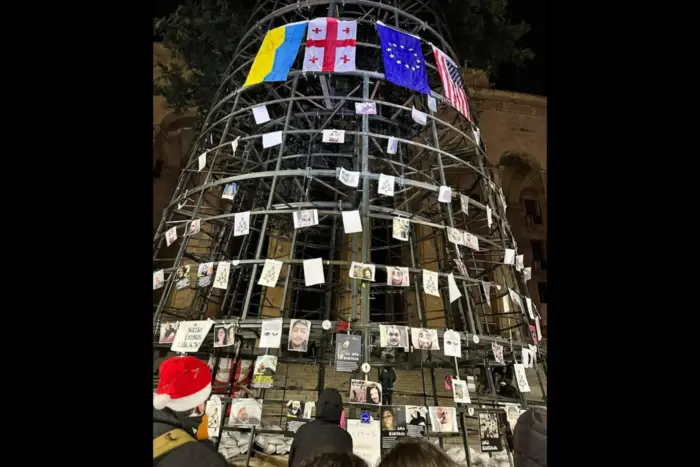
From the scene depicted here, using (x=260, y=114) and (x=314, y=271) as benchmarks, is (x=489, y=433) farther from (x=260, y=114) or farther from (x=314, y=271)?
(x=260, y=114)

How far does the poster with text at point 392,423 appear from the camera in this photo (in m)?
5.79

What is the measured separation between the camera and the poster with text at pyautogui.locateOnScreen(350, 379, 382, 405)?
18.6 feet

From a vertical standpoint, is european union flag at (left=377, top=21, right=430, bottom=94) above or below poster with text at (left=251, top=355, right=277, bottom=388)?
above

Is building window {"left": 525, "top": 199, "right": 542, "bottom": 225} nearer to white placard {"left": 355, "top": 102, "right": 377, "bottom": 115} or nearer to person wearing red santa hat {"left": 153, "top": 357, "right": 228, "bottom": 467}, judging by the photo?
white placard {"left": 355, "top": 102, "right": 377, "bottom": 115}

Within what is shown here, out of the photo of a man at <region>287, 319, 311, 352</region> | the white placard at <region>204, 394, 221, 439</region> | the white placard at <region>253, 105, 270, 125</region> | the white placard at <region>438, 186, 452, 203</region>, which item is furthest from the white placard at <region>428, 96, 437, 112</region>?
the white placard at <region>204, 394, 221, 439</region>

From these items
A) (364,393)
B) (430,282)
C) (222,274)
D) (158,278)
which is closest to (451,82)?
(430,282)

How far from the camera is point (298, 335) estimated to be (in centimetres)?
599

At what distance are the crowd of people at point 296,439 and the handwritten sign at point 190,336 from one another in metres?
2.14

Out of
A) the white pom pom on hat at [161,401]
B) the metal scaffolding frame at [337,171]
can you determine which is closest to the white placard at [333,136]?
the metal scaffolding frame at [337,171]

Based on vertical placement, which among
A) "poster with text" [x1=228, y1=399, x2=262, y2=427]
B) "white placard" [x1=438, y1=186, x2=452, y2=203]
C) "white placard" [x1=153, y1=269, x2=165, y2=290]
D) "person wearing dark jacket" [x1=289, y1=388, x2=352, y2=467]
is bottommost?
"poster with text" [x1=228, y1=399, x2=262, y2=427]

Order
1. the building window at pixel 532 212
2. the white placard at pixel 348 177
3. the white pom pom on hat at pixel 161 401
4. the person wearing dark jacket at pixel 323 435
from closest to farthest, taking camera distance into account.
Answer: the white pom pom on hat at pixel 161 401 < the person wearing dark jacket at pixel 323 435 < the white placard at pixel 348 177 < the building window at pixel 532 212

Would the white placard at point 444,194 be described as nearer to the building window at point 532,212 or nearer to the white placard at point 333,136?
the white placard at point 333,136
